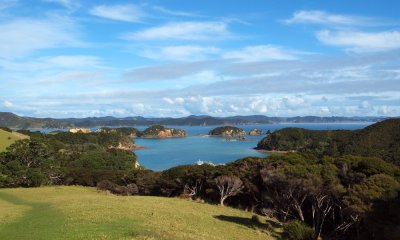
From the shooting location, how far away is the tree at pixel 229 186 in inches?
1503

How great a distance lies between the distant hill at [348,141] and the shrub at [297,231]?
269ft

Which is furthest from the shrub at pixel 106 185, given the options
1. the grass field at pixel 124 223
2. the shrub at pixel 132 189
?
the grass field at pixel 124 223

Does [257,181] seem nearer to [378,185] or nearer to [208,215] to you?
[208,215]

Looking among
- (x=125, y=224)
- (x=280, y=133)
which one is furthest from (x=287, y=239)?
(x=280, y=133)

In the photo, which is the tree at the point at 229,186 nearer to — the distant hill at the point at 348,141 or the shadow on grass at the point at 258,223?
the shadow on grass at the point at 258,223

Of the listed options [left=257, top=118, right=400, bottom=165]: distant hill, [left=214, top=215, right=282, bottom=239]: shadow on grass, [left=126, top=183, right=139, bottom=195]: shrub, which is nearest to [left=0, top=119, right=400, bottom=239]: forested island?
[left=126, top=183, right=139, bottom=195]: shrub

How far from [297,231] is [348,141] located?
424 ft

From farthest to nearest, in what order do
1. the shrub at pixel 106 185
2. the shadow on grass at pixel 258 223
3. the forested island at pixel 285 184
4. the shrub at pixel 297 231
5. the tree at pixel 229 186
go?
the shrub at pixel 106 185 → the tree at pixel 229 186 → the shadow on grass at pixel 258 223 → the shrub at pixel 297 231 → the forested island at pixel 285 184

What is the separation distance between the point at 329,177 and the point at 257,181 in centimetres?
1118

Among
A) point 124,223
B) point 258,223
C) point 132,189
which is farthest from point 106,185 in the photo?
point 124,223

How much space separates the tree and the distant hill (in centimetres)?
7243

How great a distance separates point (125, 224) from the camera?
21.0 m

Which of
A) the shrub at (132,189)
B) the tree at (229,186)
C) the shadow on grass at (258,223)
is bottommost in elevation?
the shrub at (132,189)

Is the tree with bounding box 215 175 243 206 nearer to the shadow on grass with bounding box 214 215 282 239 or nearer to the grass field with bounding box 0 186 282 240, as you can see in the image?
the grass field with bounding box 0 186 282 240
